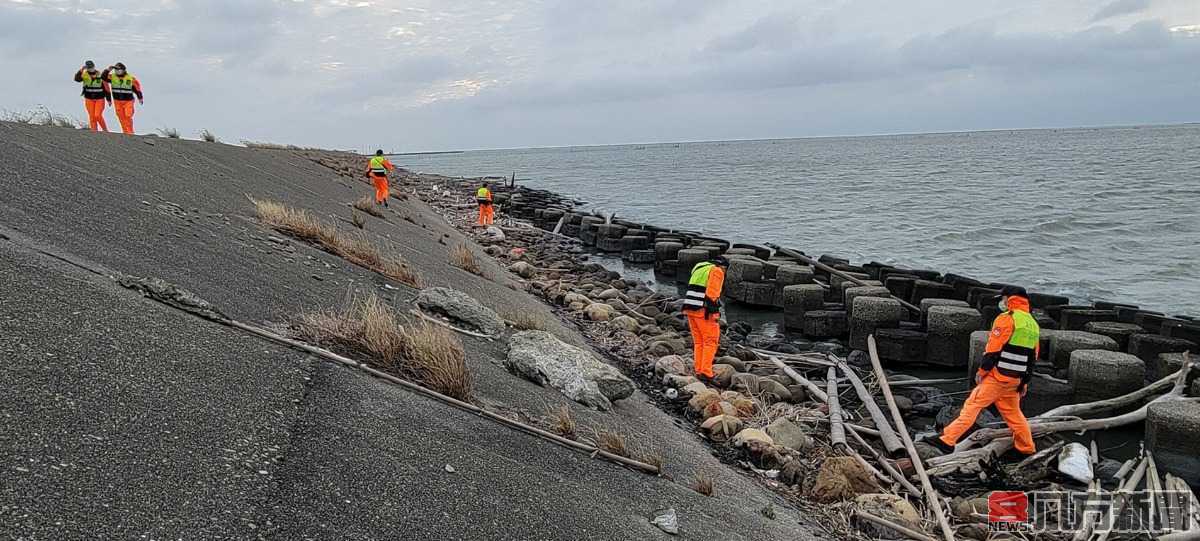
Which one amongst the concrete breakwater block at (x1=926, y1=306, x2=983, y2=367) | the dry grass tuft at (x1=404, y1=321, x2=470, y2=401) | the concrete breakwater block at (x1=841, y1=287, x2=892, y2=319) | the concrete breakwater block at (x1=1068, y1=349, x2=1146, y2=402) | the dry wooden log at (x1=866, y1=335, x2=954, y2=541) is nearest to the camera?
the dry grass tuft at (x1=404, y1=321, x2=470, y2=401)

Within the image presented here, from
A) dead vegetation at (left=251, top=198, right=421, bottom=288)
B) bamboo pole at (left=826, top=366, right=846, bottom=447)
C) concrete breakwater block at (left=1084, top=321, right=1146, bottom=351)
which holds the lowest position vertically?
bamboo pole at (left=826, top=366, right=846, bottom=447)

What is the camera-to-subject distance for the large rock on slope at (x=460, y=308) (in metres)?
7.32

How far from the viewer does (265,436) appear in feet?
11.4

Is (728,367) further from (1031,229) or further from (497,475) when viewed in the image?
(1031,229)

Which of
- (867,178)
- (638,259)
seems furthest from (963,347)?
(867,178)

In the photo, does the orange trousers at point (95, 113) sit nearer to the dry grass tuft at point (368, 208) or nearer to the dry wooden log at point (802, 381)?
the dry grass tuft at point (368, 208)

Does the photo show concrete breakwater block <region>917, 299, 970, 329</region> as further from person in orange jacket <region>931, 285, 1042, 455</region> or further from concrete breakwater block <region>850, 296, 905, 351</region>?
person in orange jacket <region>931, 285, 1042, 455</region>

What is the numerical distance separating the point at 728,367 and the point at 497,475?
18.4 feet

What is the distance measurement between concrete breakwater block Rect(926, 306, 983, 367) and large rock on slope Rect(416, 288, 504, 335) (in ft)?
22.0

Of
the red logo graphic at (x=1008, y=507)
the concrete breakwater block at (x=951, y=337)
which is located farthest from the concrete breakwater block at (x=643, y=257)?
the red logo graphic at (x=1008, y=507)

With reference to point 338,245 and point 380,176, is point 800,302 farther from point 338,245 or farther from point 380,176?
point 380,176

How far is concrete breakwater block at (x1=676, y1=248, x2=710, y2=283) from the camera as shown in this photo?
56.9ft

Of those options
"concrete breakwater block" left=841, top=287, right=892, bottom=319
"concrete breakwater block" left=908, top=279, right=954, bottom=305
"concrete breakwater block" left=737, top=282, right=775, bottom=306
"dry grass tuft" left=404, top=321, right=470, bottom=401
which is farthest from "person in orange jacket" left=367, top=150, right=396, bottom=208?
"dry grass tuft" left=404, top=321, right=470, bottom=401

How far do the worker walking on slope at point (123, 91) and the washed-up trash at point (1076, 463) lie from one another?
17.8m
